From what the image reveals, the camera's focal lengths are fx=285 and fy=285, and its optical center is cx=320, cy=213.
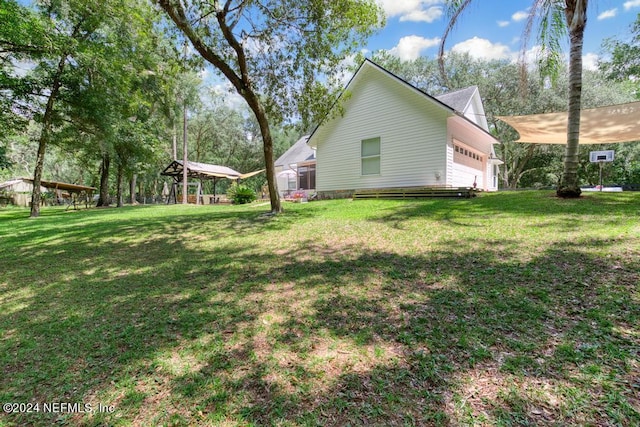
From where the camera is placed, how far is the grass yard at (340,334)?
1.65m

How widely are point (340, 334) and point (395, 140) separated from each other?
10890 millimetres

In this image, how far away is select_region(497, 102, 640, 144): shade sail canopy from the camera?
10.4 metres

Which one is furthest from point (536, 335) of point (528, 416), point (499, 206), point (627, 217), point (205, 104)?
point (205, 104)

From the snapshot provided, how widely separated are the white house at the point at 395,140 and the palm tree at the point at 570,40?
3.14 metres

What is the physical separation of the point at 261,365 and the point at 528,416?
5.29 ft

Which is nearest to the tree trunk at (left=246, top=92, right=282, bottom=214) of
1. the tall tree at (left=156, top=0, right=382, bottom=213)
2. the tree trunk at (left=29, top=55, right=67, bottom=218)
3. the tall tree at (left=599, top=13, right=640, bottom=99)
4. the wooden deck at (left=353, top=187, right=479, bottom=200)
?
the tall tree at (left=156, top=0, right=382, bottom=213)

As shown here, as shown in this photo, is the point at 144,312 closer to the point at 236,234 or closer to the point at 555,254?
the point at 236,234

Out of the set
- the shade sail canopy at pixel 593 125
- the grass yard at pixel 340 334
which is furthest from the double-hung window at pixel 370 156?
the grass yard at pixel 340 334

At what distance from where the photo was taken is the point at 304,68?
853cm

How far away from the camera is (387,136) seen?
12.2 meters

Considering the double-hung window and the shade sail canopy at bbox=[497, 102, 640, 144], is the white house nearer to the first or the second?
the double-hung window

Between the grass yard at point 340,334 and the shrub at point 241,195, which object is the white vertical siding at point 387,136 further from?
the grass yard at point 340,334

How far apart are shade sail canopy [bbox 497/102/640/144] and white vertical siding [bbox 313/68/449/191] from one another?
2.60 m

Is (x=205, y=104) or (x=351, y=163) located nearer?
(x=351, y=163)
